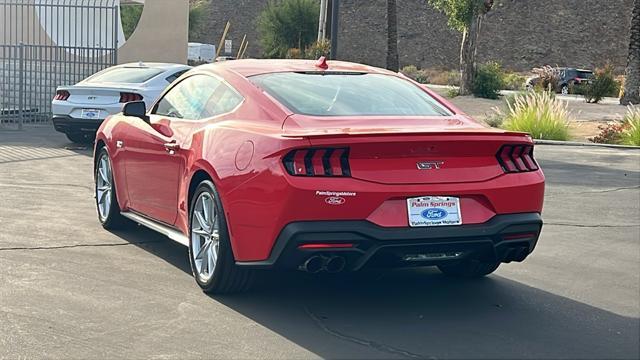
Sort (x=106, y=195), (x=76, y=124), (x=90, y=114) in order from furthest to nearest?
1. (x=76, y=124)
2. (x=90, y=114)
3. (x=106, y=195)

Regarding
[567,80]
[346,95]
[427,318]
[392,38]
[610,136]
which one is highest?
[346,95]

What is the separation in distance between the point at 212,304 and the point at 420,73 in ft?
199

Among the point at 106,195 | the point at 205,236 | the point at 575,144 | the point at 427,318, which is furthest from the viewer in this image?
the point at 575,144

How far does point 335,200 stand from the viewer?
19.8ft

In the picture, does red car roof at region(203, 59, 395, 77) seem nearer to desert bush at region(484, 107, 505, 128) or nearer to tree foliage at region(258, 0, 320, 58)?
desert bush at region(484, 107, 505, 128)

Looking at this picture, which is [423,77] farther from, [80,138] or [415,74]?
[80,138]

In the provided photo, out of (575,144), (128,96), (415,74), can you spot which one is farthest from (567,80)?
(128,96)

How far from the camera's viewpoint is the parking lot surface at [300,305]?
227 inches

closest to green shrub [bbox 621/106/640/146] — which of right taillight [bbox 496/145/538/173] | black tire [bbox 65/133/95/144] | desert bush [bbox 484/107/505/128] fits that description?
desert bush [bbox 484/107/505/128]

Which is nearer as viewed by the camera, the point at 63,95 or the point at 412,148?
the point at 412,148

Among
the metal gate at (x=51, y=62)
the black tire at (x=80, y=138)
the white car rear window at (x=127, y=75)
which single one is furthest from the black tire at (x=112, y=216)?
the metal gate at (x=51, y=62)

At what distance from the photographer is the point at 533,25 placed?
2783 inches

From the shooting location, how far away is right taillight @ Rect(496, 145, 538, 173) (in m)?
6.67

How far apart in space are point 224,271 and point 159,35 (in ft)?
70.4
